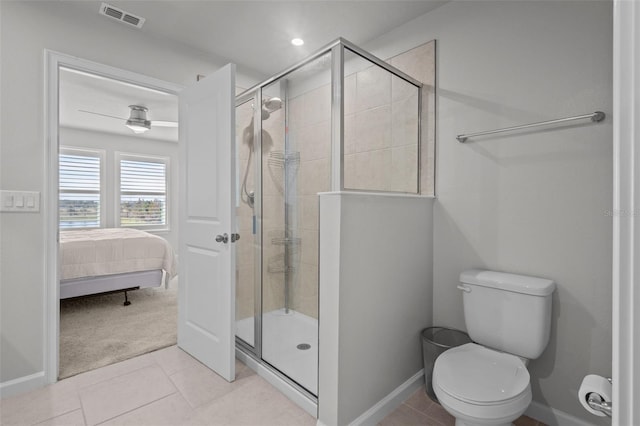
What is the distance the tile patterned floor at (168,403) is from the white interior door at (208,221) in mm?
171

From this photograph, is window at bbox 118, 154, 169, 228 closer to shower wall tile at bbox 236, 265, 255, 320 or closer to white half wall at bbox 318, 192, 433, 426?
shower wall tile at bbox 236, 265, 255, 320

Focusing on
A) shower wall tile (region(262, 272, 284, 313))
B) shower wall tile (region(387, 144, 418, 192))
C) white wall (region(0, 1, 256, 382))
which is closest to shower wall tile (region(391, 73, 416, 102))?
shower wall tile (region(387, 144, 418, 192))

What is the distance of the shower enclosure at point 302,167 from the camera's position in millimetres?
1795

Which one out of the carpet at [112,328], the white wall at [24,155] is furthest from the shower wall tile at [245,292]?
the white wall at [24,155]

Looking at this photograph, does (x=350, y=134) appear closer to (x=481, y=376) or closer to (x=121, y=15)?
(x=481, y=376)

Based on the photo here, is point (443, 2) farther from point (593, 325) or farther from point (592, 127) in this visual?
point (593, 325)

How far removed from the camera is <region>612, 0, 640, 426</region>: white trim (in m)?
0.44

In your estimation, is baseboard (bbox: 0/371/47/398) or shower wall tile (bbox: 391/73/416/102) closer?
baseboard (bbox: 0/371/47/398)

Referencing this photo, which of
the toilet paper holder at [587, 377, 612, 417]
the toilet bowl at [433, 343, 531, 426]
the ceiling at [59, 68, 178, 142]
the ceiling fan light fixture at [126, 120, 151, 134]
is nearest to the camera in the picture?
the toilet paper holder at [587, 377, 612, 417]

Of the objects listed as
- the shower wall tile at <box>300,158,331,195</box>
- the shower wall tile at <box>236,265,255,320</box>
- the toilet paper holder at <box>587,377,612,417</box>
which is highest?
the shower wall tile at <box>300,158,331,195</box>

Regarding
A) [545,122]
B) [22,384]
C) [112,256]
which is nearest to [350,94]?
[545,122]

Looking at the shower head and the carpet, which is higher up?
the shower head

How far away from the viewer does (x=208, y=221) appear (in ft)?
7.54

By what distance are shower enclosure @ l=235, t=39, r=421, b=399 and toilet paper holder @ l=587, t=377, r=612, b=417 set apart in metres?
1.26
